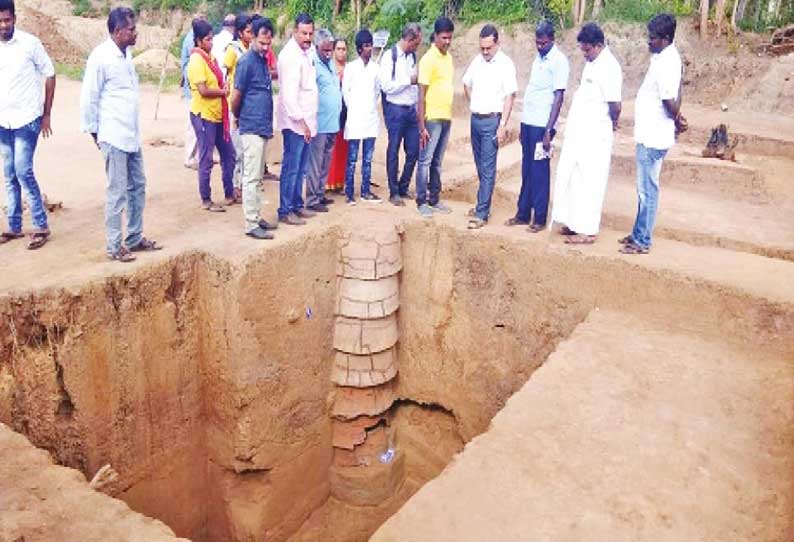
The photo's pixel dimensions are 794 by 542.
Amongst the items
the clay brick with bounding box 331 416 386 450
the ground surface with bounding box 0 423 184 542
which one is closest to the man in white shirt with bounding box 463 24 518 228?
the clay brick with bounding box 331 416 386 450

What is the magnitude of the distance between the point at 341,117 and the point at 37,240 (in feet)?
9.59

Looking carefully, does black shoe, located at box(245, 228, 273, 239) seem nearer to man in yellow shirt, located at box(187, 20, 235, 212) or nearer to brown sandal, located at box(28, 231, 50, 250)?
man in yellow shirt, located at box(187, 20, 235, 212)

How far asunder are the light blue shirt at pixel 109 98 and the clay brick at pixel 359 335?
8.29ft

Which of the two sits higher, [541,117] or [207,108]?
[541,117]

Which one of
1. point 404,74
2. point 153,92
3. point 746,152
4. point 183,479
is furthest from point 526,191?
point 153,92

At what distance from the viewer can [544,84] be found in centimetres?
599

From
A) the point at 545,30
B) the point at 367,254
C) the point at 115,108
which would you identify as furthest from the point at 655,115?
the point at 115,108

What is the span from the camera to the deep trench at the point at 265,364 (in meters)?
5.09

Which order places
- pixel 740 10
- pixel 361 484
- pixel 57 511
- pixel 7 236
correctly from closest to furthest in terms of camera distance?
→ pixel 57 511 → pixel 7 236 → pixel 361 484 → pixel 740 10

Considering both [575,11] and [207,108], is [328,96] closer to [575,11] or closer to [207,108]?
[207,108]

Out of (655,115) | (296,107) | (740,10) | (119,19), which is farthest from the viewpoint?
(740,10)

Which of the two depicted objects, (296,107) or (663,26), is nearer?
(663,26)

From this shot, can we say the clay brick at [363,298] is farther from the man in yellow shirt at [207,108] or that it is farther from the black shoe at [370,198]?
the man in yellow shirt at [207,108]

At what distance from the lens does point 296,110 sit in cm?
602
